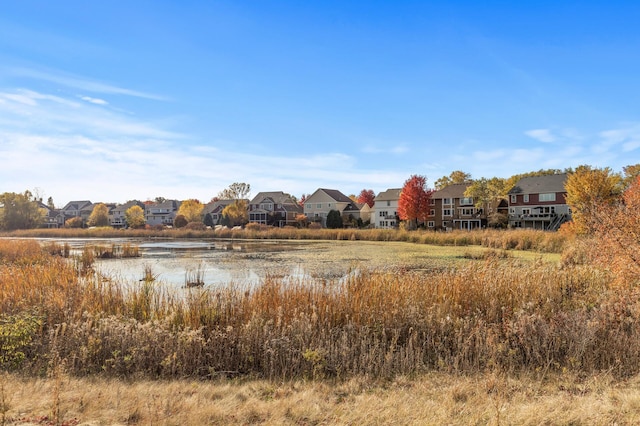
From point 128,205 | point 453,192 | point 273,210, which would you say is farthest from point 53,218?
point 453,192

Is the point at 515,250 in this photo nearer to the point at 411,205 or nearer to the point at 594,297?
the point at 594,297

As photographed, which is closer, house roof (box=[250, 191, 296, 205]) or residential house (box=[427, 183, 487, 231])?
residential house (box=[427, 183, 487, 231])

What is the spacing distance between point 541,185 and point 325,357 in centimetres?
5504

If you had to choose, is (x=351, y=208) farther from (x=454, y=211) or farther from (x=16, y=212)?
(x=16, y=212)

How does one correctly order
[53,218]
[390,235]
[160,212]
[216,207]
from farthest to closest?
[53,218]
[160,212]
[216,207]
[390,235]

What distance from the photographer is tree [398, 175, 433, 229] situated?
56.6 meters

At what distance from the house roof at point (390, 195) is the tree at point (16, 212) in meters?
55.1

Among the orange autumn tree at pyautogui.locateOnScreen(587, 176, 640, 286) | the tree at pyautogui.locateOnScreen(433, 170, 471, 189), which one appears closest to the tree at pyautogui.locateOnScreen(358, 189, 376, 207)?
the tree at pyautogui.locateOnScreen(433, 170, 471, 189)

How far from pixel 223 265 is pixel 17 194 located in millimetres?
63319

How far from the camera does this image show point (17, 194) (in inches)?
2581

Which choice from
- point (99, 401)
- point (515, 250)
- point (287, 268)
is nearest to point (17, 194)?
point (287, 268)

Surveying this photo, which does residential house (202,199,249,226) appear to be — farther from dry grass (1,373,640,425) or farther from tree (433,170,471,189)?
dry grass (1,373,640,425)

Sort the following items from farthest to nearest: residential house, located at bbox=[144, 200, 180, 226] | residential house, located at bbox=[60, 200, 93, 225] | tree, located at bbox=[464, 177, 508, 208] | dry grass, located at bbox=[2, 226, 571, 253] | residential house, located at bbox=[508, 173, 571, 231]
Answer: residential house, located at bbox=[60, 200, 93, 225] < residential house, located at bbox=[144, 200, 180, 226] < tree, located at bbox=[464, 177, 508, 208] < residential house, located at bbox=[508, 173, 571, 231] < dry grass, located at bbox=[2, 226, 571, 253]

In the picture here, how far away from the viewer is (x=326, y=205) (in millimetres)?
70688
